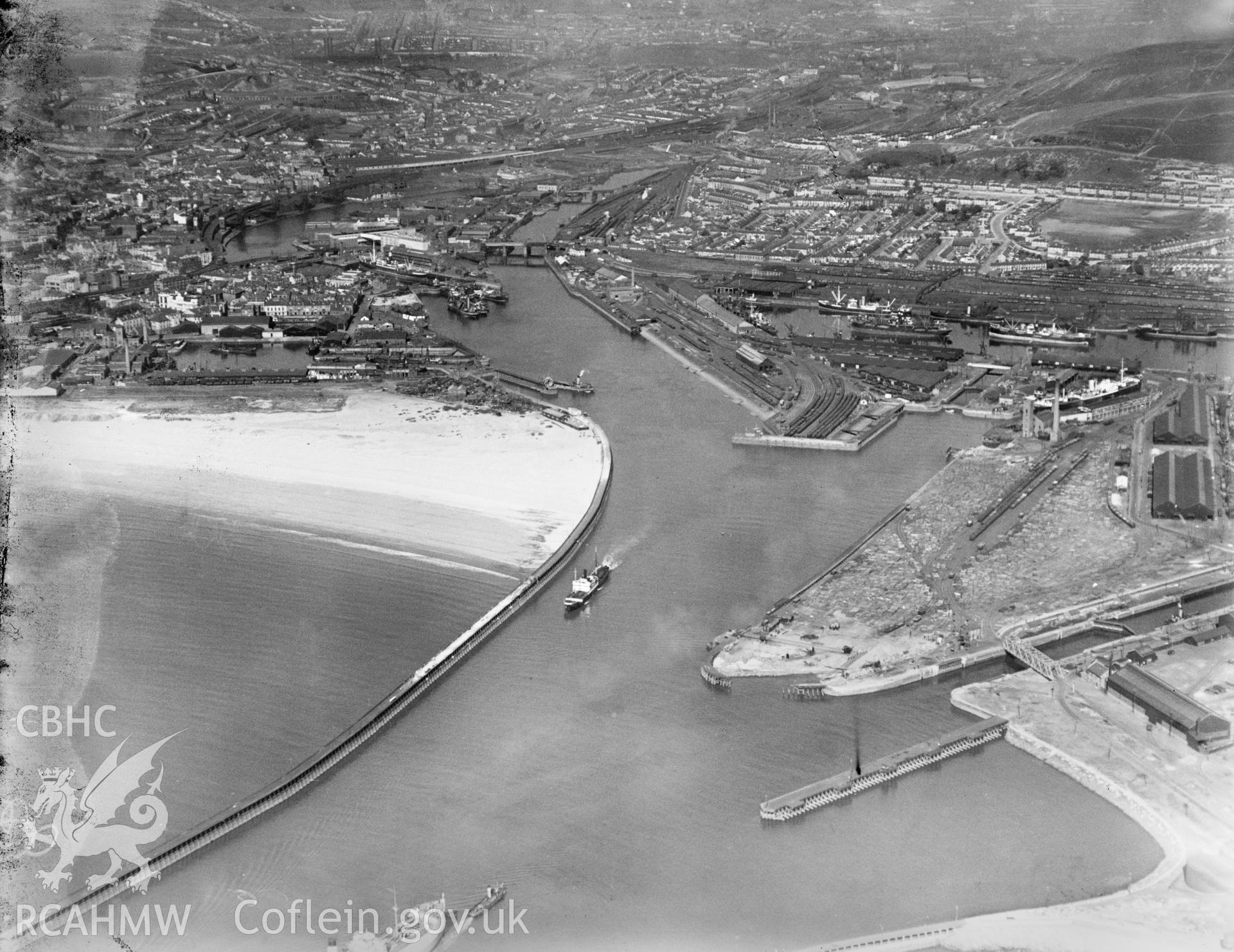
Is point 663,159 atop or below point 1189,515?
below

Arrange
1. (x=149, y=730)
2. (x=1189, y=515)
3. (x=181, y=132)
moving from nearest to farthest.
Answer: (x=149, y=730)
(x=1189, y=515)
(x=181, y=132)

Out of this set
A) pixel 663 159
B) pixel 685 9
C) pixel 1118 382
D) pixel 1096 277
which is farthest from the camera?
pixel 685 9

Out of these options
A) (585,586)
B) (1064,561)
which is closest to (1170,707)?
(1064,561)

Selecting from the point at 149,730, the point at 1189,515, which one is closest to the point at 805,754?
the point at 149,730

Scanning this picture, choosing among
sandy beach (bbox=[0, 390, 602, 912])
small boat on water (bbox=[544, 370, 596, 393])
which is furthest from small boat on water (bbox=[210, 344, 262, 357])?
small boat on water (bbox=[544, 370, 596, 393])

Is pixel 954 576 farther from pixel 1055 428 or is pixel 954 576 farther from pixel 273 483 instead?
pixel 273 483

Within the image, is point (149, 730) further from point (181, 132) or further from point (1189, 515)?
point (181, 132)
